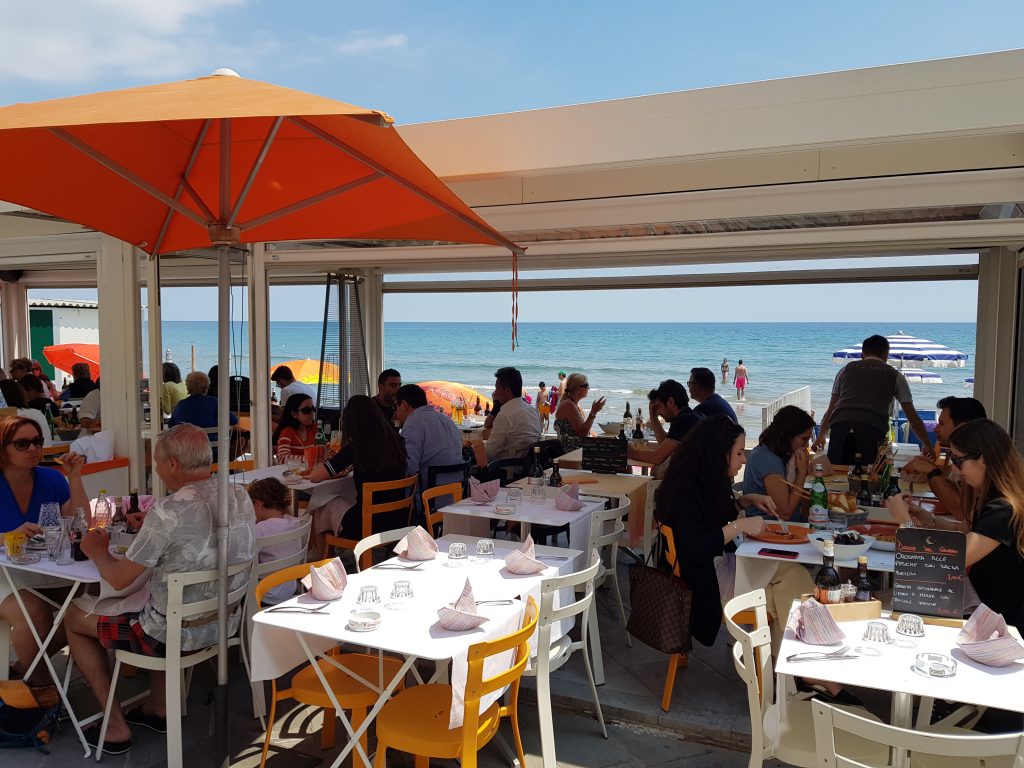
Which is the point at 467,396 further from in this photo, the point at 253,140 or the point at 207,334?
the point at 207,334

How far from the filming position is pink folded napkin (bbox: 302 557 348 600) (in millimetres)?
2729

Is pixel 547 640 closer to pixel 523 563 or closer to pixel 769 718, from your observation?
pixel 523 563

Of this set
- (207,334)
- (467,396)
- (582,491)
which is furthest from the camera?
(207,334)

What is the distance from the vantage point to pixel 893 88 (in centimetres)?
367

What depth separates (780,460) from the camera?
4.21 m

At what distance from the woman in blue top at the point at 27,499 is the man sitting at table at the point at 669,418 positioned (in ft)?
12.2

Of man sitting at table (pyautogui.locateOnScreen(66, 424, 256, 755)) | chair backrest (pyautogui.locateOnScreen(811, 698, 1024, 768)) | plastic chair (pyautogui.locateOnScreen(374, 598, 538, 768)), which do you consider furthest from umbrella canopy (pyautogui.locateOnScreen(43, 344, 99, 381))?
chair backrest (pyautogui.locateOnScreen(811, 698, 1024, 768))

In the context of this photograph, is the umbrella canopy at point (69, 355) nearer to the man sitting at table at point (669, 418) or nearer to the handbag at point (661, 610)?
the man sitting at table at point (669, 418)

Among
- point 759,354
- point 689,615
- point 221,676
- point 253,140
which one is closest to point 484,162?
point 253,140

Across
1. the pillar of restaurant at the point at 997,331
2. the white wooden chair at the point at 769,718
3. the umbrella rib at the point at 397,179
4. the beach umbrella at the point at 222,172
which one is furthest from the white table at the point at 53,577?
the pillar of restaurant at the point at 997,331

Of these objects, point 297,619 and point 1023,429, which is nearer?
point 297,619

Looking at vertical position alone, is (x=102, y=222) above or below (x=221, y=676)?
above

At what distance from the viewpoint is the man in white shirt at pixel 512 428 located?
250 inches

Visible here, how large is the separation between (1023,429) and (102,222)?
276 inches
